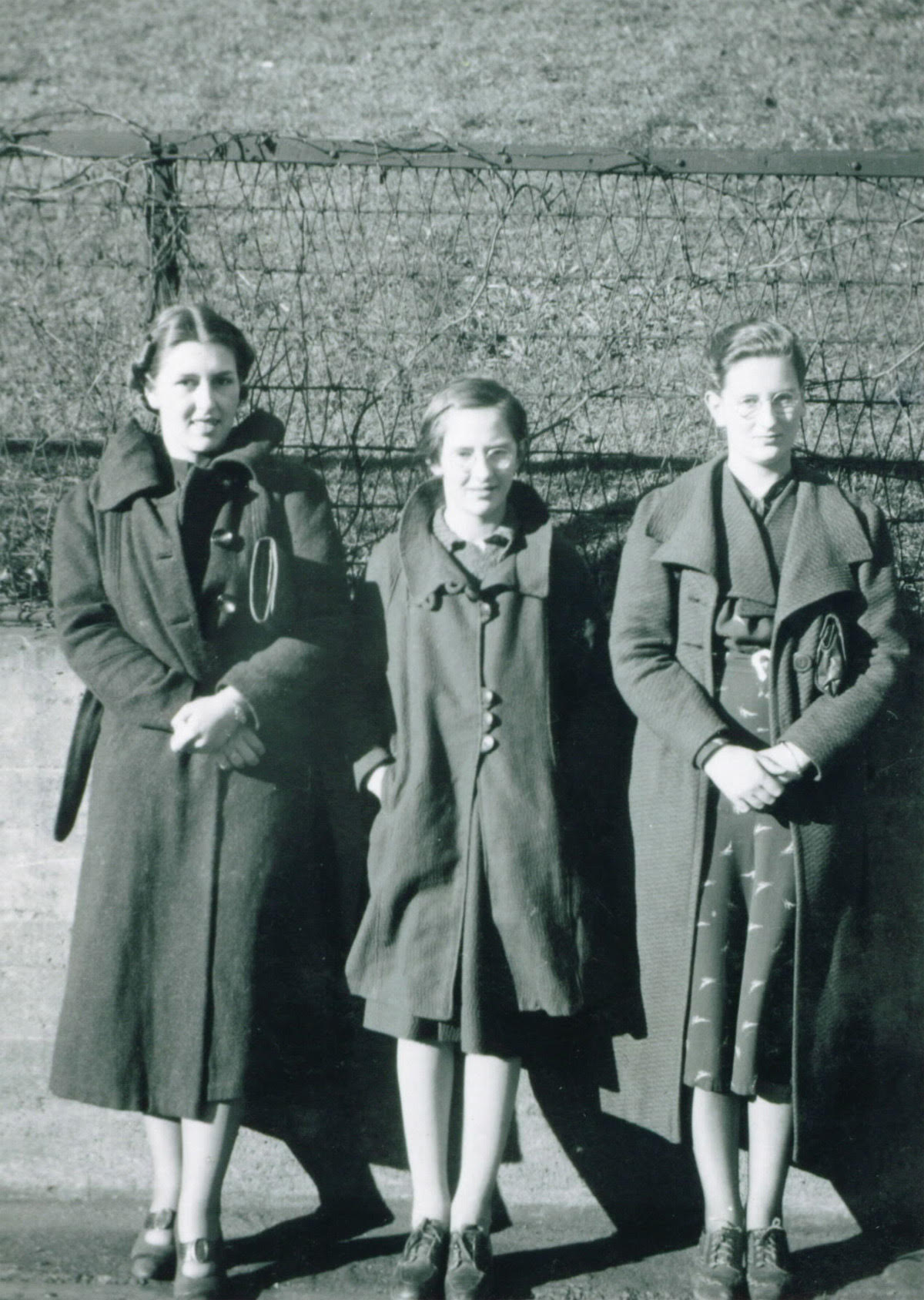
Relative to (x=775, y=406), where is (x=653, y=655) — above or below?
below

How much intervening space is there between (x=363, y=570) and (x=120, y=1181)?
6.01ft

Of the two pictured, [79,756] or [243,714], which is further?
[79,756]

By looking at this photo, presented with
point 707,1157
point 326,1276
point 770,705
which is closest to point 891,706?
point 770,705

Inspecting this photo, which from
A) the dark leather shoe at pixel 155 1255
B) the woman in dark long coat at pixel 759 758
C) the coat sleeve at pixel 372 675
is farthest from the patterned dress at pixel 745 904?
the dark leather shoe at pixel 155 1255

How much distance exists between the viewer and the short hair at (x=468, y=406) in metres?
3.66

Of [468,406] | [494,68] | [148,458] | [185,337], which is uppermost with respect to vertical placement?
[494,68]

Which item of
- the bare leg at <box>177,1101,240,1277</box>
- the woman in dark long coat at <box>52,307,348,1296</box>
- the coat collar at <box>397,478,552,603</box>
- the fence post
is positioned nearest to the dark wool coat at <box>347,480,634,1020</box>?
the coat collar at <box>397,478,552,603</box>

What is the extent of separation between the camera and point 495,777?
3.62 meters

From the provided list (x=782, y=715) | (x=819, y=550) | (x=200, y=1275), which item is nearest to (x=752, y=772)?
(x=782, y=715)

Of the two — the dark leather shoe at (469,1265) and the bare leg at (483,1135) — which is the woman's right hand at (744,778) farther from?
the dark leather shoe at (469,1265)

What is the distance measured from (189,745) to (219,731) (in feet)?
0.27

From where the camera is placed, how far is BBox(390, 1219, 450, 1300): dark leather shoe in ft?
11.8

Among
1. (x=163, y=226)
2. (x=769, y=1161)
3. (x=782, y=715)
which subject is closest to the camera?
(x=782, y=715)

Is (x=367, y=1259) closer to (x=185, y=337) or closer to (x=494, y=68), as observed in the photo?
(x=185, y=337)
